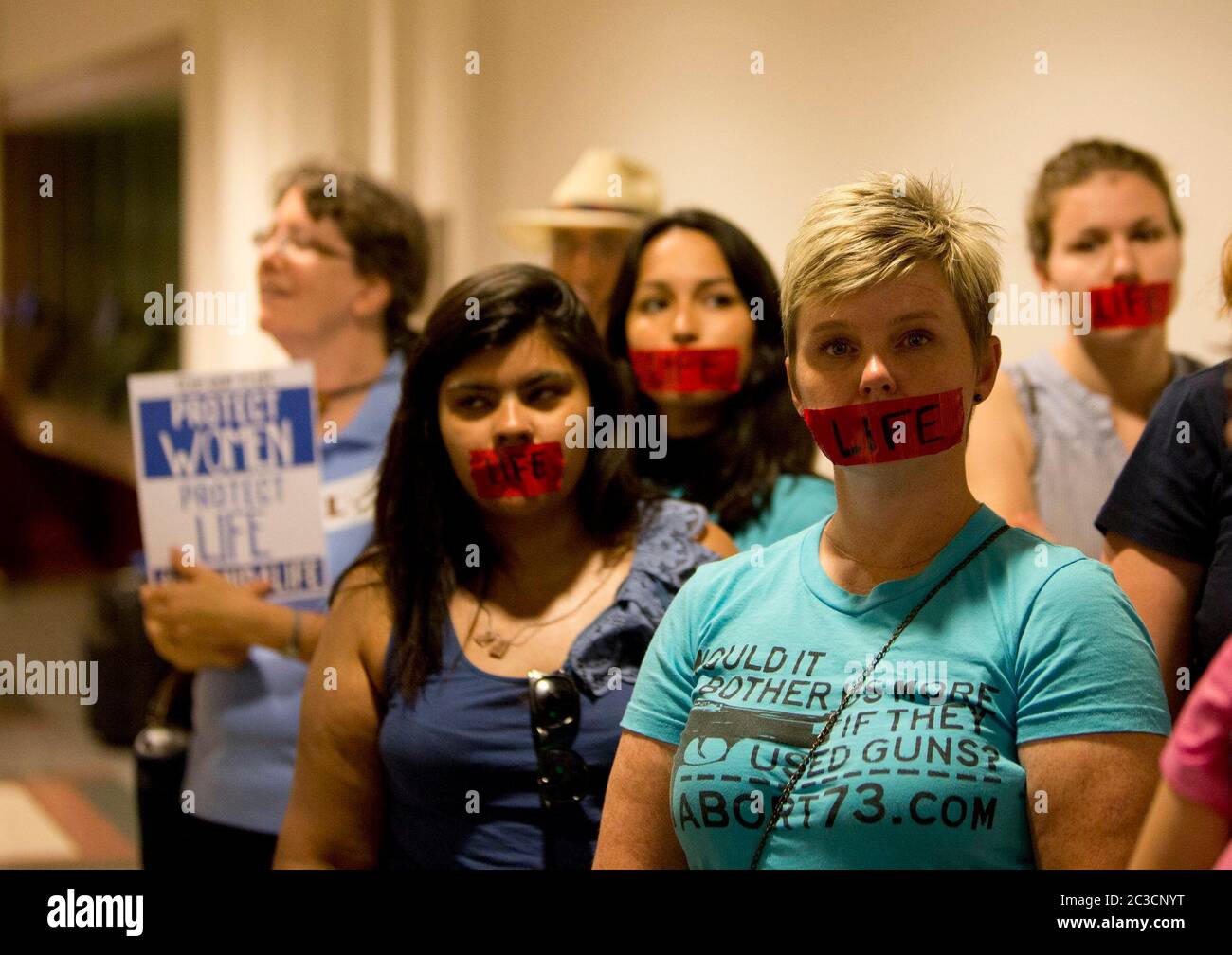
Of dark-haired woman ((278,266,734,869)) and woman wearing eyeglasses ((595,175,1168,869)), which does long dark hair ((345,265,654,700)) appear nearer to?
dark-haired woman ((278,266,734,869))

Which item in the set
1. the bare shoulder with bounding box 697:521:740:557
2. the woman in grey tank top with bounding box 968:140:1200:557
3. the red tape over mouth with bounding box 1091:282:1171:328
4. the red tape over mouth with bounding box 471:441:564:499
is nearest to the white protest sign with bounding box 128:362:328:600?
the red tape over mouth with bounding box 471:441:564:499

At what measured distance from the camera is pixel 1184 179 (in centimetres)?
176

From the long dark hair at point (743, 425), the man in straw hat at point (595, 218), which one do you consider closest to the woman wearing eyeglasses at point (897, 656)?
the long dark hair at point (743, 425)

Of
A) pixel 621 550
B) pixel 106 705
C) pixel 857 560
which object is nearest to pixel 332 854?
pixel 621 550

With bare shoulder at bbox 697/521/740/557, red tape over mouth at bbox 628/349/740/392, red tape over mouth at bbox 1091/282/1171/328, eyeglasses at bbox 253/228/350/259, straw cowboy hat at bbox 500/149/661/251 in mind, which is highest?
straw cowboy hat at bbox 500/149/661/251

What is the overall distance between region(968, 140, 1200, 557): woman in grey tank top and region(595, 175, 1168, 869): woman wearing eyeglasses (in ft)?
1.43

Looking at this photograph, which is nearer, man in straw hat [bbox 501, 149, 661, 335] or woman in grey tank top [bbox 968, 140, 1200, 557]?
woman in grey tank top [bbox 968, 140, 1200, 557]

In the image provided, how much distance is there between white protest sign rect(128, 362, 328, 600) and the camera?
2.17 metres

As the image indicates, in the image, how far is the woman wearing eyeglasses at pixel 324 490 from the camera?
88.5 inches

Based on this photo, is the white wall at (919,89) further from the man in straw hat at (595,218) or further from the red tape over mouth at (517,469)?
the red tape over mouth at (517,469)

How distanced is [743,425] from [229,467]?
0.84 meters

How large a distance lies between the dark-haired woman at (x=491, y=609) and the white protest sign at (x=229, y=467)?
37 cm
